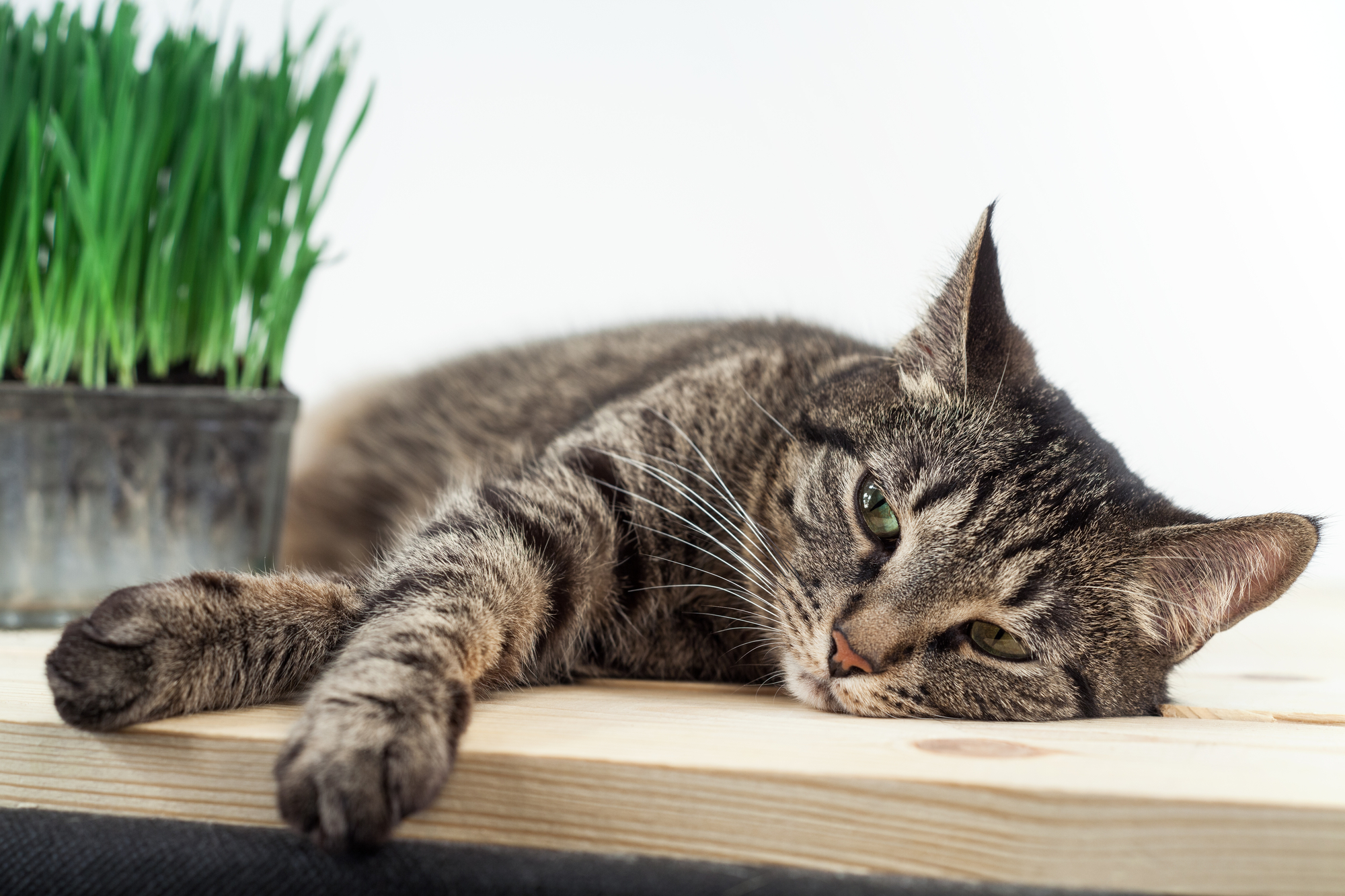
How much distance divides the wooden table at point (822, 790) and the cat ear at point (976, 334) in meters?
0.40

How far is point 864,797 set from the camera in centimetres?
64

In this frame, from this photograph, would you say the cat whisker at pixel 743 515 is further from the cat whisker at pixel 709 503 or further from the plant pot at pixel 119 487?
the plant pot at pixel 119 487

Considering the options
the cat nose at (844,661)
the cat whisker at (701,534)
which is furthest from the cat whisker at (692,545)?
the cat nose at (844,661)

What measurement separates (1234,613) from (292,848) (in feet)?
2.91

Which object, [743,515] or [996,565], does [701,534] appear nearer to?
[743,515]

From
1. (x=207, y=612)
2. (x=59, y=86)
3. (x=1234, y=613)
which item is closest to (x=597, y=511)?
(x=207, y=612)

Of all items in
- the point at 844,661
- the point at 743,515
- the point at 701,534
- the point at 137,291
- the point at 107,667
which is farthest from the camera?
the point at 137,291

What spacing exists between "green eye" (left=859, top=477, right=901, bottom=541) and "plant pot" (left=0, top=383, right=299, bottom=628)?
816mm

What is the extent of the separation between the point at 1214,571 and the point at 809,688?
0.43m

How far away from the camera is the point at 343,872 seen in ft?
2.12

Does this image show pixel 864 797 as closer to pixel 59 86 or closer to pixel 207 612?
pixel 207 612

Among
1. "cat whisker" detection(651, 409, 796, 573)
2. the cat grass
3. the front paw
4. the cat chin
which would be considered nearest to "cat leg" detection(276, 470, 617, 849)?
the front paw

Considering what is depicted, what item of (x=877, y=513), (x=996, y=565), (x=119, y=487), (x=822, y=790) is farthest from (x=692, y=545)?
(x=119, y=487)

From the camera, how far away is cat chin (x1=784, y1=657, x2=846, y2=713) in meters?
0.94
